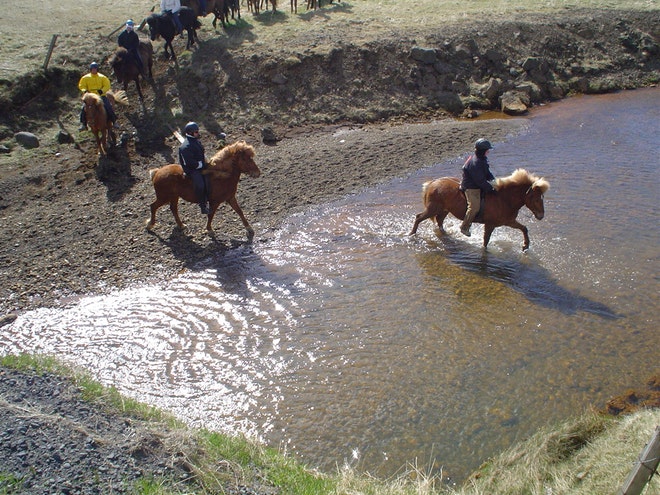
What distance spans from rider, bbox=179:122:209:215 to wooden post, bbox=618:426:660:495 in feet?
32.8

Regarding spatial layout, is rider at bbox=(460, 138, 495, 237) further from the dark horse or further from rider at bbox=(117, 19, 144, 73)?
the dark horse

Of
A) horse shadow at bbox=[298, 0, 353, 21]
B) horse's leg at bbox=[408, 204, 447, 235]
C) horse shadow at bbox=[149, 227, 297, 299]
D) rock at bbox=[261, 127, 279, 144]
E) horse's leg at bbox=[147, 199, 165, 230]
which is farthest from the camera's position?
horse shadow at bbox=[298, 0, 353, 21]

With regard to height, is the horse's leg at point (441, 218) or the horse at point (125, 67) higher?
the horse at point (125, 67)

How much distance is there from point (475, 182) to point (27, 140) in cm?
1413

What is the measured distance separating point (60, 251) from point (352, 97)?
12.4 meters

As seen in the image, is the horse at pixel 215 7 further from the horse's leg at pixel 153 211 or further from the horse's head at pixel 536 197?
the horse's head at pixel 536 197

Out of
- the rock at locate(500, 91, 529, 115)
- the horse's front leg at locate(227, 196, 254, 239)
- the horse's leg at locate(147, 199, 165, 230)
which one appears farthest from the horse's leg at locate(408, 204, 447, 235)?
the rock at locate(500, 91, 529, 115)

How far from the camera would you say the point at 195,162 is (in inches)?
485

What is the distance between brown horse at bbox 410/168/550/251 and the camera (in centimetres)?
1111

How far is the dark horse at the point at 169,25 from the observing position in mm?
21156

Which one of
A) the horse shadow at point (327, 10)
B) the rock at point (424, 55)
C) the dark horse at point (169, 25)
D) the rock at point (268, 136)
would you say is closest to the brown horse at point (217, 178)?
the rock at point (268, 136)

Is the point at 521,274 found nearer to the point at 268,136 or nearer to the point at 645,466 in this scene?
the point at 645,466

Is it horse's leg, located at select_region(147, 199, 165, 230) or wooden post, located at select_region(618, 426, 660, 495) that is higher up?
wooden post, located at select_region(618, 426, 660, 495)

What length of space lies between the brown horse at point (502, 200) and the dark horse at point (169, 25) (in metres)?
14.2
